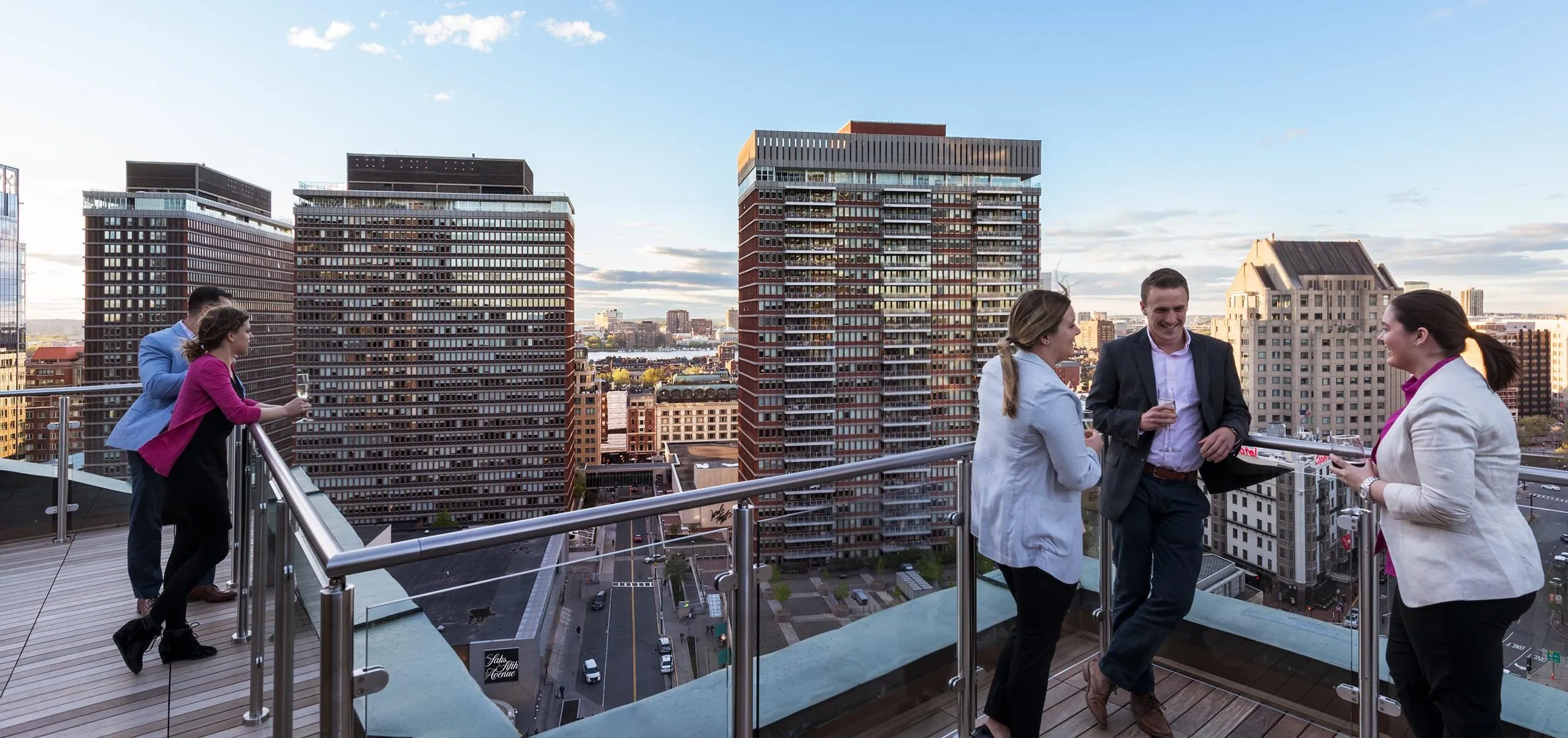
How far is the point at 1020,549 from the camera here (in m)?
2.06

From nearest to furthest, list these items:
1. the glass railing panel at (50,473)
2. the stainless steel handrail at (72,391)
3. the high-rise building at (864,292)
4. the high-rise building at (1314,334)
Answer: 1. the glass railing panel at (50,473)
2. the stainless steel handrail at (72,391)
3. the high-rise building at (1314,334)
4. the high-rise building at (864,292)

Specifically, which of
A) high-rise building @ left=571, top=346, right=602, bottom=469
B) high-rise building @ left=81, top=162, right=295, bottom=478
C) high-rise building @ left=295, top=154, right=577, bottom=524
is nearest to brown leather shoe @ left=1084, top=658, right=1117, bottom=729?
high-rise building @ left=295, top=154, right=577, bottom=524

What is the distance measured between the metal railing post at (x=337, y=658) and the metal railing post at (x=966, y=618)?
1.74m

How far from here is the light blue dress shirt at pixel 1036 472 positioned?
1976mm

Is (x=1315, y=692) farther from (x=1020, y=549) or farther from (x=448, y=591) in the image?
(x=448, y=591)

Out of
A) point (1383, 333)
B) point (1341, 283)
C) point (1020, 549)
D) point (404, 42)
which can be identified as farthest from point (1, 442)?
point (404, 42)

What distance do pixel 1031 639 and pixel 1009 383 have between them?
750 mm

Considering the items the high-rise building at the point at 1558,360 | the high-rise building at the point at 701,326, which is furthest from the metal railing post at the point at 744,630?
the high-rise building at the point at 701,326

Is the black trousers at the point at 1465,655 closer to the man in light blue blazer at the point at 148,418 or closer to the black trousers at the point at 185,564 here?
the black trousers at the point at 185,564

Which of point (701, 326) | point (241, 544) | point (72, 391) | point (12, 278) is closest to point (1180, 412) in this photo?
point (241, 544)

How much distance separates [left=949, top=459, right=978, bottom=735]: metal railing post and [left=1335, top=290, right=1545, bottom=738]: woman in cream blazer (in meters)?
1.07

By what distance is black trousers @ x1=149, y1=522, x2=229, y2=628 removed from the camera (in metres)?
2.93

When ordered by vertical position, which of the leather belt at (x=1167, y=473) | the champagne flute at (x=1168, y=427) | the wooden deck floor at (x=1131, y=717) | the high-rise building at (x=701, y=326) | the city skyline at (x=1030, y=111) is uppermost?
the city skyline at (x=1030, y=111)

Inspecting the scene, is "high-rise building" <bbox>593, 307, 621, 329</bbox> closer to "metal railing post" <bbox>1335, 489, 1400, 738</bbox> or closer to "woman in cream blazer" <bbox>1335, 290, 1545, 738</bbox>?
"metal railing post" <bbox>1335, 489, 1400, 738</bbox>
